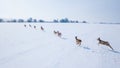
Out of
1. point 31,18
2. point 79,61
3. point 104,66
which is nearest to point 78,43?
point 79,61

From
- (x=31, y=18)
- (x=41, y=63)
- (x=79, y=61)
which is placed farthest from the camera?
(x=31, y=18)

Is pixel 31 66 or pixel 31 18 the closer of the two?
pixel 31 66

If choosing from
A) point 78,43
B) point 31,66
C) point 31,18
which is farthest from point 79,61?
point 31,18

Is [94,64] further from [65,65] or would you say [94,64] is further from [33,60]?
[33,60]

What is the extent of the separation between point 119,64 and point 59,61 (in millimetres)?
3041

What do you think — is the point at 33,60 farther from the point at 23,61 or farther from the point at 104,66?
the point at 104,66

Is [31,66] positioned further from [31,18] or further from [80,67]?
[31,18]

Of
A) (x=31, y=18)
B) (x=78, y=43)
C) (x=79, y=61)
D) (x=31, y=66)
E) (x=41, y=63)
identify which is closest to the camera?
(x=31, y=66)

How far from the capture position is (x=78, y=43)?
12.6 metres

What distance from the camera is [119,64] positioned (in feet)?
25.2

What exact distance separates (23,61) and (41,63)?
0.95m

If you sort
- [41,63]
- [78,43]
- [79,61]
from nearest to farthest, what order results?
[41,63]
[79,61]
[78,43]

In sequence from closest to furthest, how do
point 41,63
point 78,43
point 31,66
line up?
point 31,66, point 41,63, point 78,43

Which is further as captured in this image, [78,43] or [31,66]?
[78,43]
